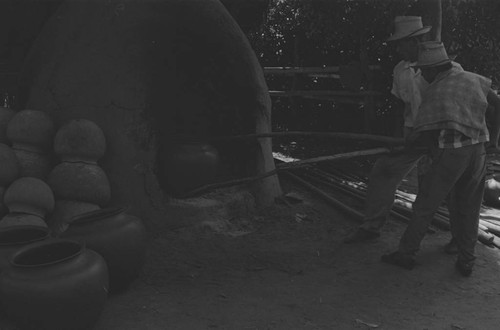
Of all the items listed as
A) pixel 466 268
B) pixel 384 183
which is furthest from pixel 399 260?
pixel 384 183

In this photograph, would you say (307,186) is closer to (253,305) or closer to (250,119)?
(250,119)

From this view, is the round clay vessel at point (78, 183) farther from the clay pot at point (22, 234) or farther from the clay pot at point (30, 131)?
the clay pot at point (22, 234)

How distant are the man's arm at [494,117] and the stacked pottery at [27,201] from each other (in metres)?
3.66

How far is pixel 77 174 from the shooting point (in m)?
4.32

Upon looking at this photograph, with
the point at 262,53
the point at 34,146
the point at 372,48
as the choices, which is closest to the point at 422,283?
the point at 34,146

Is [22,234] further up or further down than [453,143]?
further down

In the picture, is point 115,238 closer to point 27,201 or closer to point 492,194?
point 27,201

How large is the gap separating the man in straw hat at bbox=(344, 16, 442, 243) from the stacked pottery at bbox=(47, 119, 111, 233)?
2405 millimetres

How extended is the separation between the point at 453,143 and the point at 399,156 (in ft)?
2.63

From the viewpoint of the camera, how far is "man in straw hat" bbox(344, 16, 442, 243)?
4785mm

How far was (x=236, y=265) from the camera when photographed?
449cm

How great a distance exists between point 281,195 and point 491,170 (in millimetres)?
3847

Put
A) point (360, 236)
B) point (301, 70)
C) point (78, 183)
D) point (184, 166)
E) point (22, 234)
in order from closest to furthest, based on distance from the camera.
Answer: point (22, 234), point (78, 183), point (360, 236), point (184, 166), point (301, 70)

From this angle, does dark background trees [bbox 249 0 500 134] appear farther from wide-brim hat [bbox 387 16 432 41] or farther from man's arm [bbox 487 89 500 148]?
man's arm [bbox 487 89 500 148]
